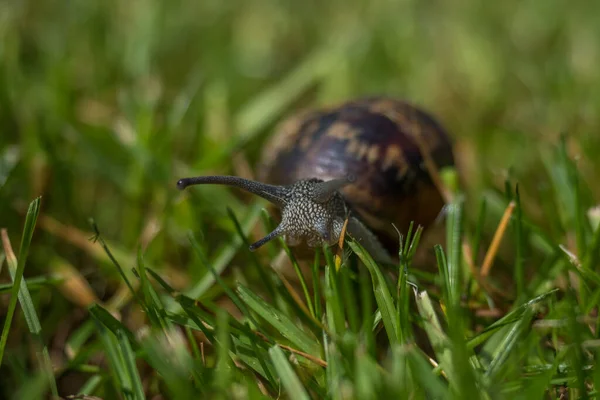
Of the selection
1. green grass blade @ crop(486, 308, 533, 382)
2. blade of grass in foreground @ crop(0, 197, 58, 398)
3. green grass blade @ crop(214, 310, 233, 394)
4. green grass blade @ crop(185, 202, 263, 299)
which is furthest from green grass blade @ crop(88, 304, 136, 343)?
green grass blade @ crop(486, 308, 533, 382)

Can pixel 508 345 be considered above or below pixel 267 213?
below

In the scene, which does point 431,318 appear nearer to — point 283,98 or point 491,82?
point 283,98

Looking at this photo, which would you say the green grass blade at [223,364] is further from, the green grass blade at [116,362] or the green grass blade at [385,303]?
the green grass blade at [385,303]

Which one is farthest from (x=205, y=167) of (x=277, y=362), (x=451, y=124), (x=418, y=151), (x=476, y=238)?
(x=451, y=124)

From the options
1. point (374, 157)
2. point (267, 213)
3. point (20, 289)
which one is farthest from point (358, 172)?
point (20, 289)

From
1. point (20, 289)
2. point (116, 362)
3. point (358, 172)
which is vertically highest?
point (358, 172)

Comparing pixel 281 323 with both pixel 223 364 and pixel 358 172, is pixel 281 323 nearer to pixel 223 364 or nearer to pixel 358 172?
pixel 223 364

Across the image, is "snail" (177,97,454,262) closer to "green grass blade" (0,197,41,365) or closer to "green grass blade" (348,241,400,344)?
"green grass blade" (348,241,400,344)
